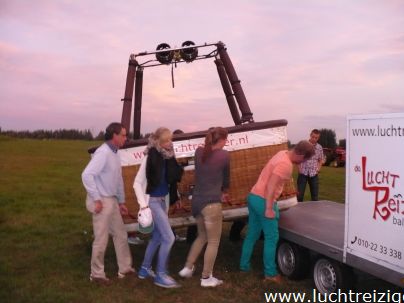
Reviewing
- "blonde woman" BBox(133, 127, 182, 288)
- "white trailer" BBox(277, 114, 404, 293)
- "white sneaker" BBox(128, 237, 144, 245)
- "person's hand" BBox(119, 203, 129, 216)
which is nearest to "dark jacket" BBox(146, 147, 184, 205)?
"blonde woman" BBox(133, 127, 182, 288)

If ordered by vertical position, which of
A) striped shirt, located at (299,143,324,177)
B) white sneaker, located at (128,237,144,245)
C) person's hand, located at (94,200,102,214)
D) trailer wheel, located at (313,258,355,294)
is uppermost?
striped shirt, located at (299,143,324,177)

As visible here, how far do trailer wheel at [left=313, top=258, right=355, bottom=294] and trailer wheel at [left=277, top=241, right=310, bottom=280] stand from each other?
34 centimetres

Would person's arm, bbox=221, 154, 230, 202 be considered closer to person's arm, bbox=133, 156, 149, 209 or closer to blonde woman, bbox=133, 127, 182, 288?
blonde woman, bbox=133, 127, 182, 288

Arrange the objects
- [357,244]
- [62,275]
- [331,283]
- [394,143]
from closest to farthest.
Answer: [394,143] → [357,244] → [331,283] → [62,275]

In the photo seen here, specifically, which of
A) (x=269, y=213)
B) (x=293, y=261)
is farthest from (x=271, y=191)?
(x=293, y=261)

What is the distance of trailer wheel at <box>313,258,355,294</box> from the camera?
588 centimetres

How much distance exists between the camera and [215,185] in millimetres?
6348

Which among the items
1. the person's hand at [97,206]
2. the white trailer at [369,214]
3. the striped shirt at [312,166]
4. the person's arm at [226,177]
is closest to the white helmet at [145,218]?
the person's hand at [97,206]

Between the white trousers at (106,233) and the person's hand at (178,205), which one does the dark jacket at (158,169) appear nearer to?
the person's hand at (178,205)

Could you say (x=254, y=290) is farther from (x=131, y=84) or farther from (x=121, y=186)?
(x=131, y=84)

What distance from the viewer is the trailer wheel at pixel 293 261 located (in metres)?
6.77

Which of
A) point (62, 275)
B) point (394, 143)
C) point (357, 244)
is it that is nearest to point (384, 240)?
point (357, 244)

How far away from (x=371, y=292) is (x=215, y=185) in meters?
2.40

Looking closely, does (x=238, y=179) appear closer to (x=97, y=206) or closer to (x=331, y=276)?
(x=331, y=276)
